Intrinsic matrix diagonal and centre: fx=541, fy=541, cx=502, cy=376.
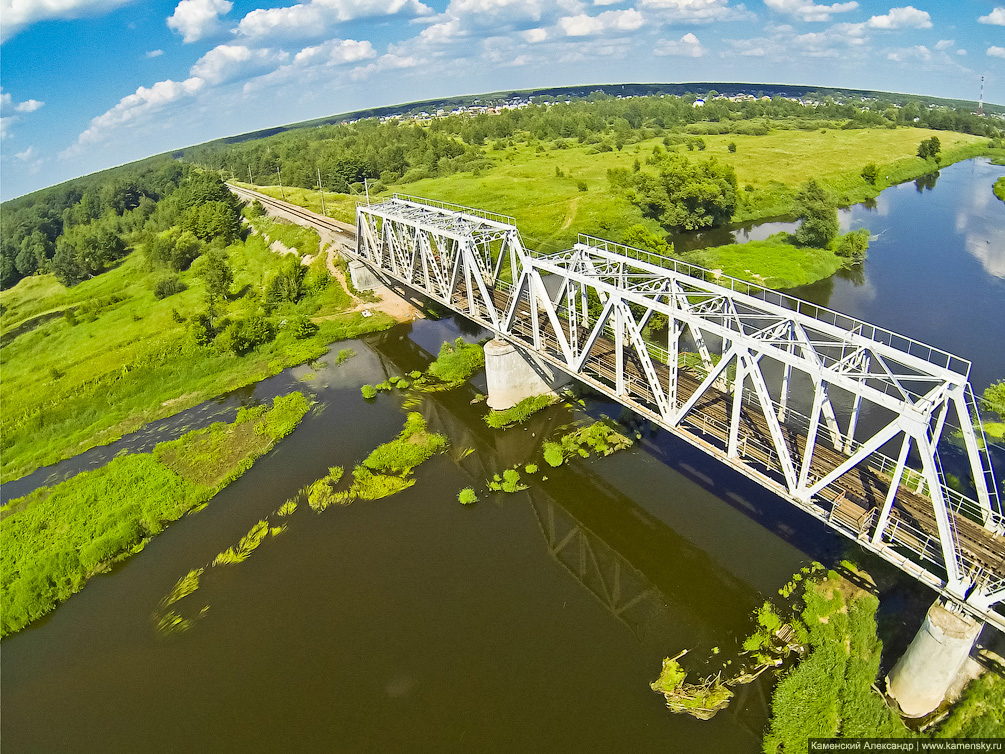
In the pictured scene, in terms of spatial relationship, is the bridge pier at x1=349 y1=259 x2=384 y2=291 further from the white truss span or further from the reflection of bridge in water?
the reflection of bridge in water

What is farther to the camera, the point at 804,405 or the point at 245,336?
the point at 245,336

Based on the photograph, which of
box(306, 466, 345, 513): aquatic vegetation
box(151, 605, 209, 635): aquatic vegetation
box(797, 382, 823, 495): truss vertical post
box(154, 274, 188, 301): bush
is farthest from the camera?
box(154, 274, 188, 301): bush

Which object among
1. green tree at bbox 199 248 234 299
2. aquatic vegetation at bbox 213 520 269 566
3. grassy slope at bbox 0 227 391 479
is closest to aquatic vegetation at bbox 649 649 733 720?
aquatic vegetation at bbox 213 520 269 566

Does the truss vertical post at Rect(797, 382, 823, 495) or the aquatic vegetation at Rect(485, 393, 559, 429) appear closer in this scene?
the truss vertical post at Rect(797, 382, 823, 495)

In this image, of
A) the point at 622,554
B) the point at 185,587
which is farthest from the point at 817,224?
the point at 185,587

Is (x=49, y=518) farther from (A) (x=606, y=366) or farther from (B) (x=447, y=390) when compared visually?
(A) (x=606, y=366)

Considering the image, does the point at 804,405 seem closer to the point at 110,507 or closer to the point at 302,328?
the point at 110,507

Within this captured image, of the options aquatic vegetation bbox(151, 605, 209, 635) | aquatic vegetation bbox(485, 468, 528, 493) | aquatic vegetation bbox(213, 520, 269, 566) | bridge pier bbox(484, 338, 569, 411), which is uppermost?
bridge pier bbox(484, 338, 569, 411)

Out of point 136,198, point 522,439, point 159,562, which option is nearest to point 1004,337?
point 522,439
